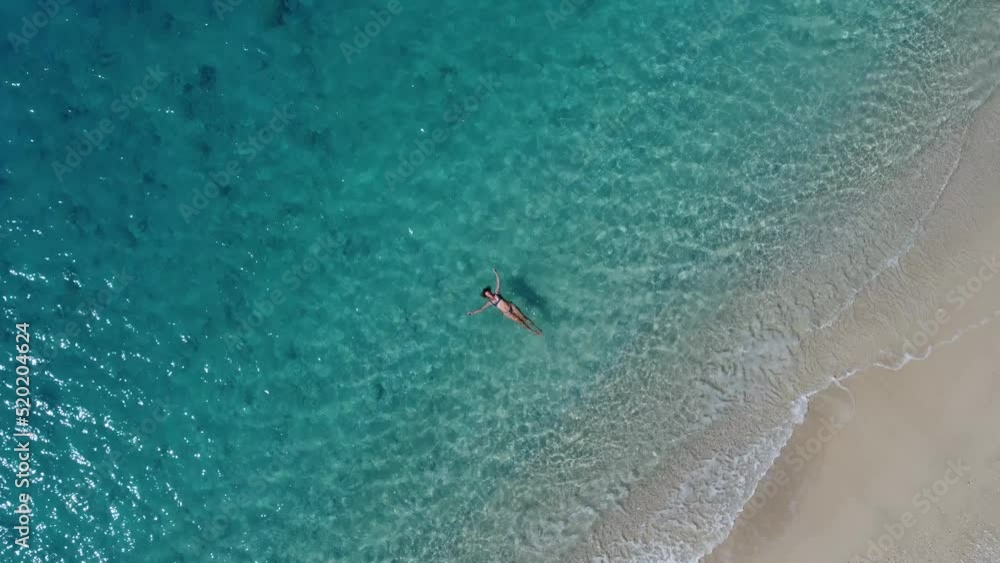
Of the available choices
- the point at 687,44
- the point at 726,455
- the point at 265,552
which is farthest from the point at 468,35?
the point at 265,552

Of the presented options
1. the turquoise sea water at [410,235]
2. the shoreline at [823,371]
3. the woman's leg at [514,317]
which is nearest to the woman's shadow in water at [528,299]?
the turquoise sea water at [410,235]

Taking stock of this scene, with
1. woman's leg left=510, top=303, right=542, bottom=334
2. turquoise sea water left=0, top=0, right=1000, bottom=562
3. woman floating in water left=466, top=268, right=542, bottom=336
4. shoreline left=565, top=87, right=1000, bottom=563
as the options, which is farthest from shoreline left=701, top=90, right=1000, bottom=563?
woman floating in water left=466, top=268, right=542, bottom=336

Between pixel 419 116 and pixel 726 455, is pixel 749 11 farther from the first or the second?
pixel 726 455

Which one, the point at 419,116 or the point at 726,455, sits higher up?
the point at 419,116

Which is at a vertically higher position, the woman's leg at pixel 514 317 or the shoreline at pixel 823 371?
the woman's leg at pixel 514 317

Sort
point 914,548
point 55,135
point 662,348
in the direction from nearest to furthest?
point 914,548, point 662,348, point 55,135

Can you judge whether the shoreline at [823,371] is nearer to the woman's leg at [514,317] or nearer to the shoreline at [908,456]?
the shoreline at [908,456]
